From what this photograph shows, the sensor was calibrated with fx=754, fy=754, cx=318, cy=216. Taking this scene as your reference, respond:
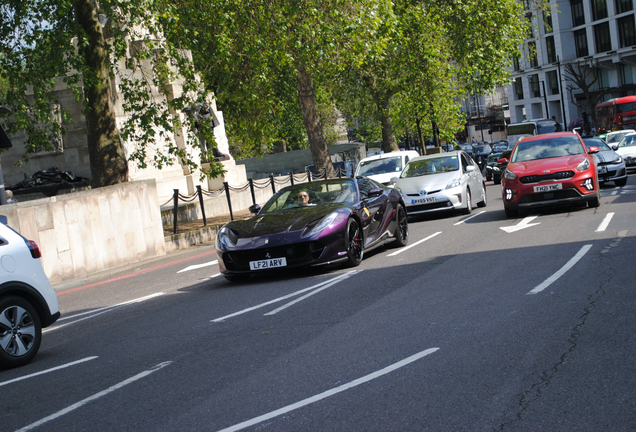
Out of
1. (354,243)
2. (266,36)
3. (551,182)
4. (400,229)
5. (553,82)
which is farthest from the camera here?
(553,82)

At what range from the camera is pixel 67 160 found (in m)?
26.9

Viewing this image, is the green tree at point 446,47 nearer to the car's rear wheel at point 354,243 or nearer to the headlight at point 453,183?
the headlight at point 453,183

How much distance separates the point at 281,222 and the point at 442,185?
8.04 meters

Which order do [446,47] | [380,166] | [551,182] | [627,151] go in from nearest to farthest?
[551,182], [380,166], [627,151], [446,47]

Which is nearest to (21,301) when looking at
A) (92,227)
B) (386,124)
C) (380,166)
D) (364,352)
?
(364,352)

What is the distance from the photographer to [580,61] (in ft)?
264

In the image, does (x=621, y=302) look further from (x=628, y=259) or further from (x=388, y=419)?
(x=388, y=419)

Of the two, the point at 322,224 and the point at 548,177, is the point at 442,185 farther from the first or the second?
the point at 322,224

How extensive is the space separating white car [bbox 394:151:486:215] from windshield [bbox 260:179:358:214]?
5.53 meters

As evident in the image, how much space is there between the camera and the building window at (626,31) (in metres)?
74.9

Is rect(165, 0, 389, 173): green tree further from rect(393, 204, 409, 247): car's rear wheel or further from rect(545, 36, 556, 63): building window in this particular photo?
rect(545, 36, 556, 63): building window

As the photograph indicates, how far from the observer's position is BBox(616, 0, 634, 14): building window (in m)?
75.2

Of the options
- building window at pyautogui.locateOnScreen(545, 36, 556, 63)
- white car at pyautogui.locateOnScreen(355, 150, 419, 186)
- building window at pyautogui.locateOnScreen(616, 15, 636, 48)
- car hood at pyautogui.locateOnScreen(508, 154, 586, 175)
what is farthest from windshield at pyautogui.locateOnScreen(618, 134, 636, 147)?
building window at pyautogui.locateOnScreen(545, 36, 556, 63)

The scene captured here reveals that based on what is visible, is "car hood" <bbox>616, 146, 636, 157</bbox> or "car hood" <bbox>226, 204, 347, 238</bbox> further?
"car hood" <bbox>616, 146, 636, 157</bbox>
